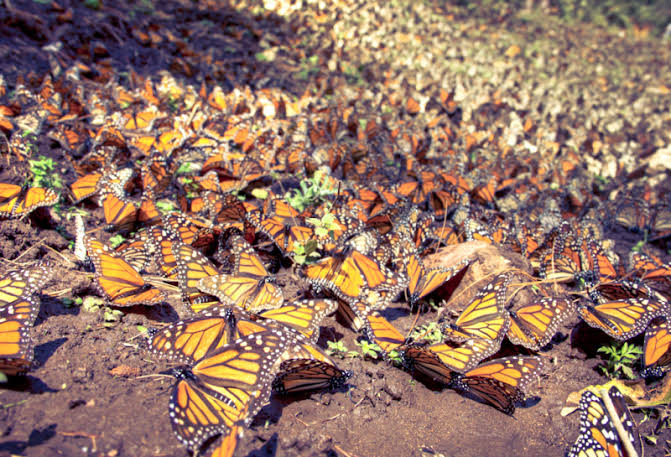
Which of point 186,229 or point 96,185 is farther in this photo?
point 96,185

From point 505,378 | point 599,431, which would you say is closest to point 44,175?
point 505,378

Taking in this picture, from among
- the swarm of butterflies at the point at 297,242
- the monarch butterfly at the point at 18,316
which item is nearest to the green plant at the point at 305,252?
the swarm of butterflies at the point at 297,242

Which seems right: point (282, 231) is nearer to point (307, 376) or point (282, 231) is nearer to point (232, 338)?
point (232, 338)

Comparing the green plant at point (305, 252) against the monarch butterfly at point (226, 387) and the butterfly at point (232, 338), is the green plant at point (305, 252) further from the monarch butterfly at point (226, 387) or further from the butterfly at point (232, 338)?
the monarch butterfly at point (226, 387)

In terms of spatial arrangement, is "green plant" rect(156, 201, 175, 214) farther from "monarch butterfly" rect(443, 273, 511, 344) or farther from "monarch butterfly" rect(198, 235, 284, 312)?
"monarch butterfly" rect(443, 273, 511, 344)

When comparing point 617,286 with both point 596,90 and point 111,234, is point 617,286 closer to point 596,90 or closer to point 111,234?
point 111,234

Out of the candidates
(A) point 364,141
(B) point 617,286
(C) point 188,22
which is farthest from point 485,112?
(C) point 188,22
